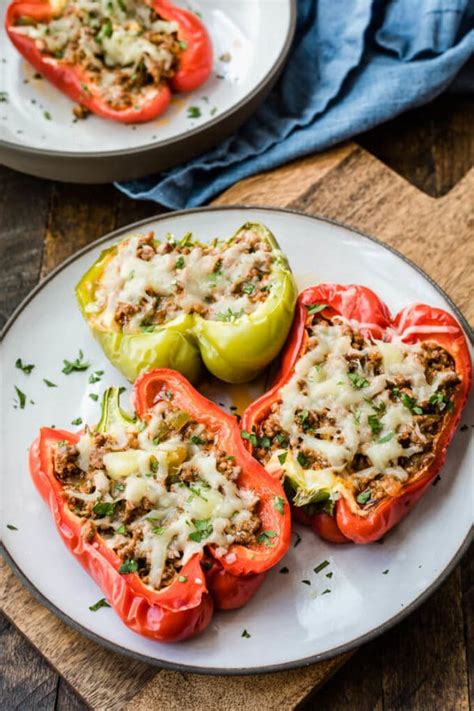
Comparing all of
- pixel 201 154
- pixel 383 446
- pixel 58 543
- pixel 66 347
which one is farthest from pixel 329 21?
pixel 58 543

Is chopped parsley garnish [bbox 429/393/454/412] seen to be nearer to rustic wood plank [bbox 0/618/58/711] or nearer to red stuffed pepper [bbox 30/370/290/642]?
red stuffed pepper [bbox 30/370/290/642]

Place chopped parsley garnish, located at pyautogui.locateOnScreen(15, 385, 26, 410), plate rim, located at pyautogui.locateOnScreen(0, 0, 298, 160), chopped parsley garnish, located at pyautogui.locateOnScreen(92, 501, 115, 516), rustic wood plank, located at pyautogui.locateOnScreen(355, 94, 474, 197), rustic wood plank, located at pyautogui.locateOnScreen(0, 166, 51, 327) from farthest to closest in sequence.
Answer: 1. rustic wood plank, located at pyautogui.locateOnScreen(355, 94, 474, 197)
2. rustic wood plank, located at pyautogui.locateOnScreen(0, 166, 51, 327)
3. plate rim, located at pyautogui.locateOnScreen(0, 0, 298, 160)
4. chopped parsley garnish, located at pyautogui.locateOnScreen(15, 385, 26, 410)
5. chopped parsley garnish, located at pyautogui.locateOnScreen(92, 501, 115, 516)

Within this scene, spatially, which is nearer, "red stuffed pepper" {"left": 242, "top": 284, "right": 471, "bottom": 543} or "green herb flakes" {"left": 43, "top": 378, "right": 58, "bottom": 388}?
"red stuffed pepper" {"left": 242, "top": 284, "right": 471, "bottom": 543}

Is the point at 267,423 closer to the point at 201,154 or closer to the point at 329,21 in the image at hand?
the point at 201,154

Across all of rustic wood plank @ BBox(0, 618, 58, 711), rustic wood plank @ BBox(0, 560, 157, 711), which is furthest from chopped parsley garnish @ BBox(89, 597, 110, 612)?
rustic wood plank @ BBox(0, 618, 58, 711)

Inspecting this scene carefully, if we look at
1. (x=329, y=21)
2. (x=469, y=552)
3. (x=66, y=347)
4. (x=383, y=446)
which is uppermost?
(x=329, y=21)

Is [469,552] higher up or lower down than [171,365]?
lower down

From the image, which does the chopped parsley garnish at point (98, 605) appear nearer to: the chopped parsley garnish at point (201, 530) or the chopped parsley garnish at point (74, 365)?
the chopped parsley garnish at point (201, 530)
